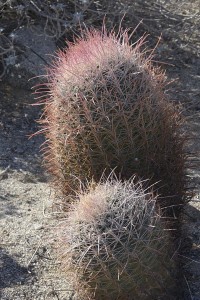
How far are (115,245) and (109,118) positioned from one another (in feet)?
2.46

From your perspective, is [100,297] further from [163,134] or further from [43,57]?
[43,57]

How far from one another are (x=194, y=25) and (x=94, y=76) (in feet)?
11.9

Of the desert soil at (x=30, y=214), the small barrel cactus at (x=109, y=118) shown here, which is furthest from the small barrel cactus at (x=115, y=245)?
the desert soil at (x=30, y=214)

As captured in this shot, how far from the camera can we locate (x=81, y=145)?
3867 mm

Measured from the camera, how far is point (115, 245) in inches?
131

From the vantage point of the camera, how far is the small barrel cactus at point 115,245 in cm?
333

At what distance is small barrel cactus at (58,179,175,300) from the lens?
131 inches

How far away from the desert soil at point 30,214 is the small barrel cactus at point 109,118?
0.47 m

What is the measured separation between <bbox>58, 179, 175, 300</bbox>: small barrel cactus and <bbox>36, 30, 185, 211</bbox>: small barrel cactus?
330 millimetres

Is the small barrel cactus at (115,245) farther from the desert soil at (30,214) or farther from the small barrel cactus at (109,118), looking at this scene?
the desert soil at (30,214)

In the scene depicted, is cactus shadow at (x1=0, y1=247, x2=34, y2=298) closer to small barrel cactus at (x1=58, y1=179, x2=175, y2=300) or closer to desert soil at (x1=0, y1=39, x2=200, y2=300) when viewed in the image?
desert soil at (x1=0, y1=39, x2=200, y2=300)

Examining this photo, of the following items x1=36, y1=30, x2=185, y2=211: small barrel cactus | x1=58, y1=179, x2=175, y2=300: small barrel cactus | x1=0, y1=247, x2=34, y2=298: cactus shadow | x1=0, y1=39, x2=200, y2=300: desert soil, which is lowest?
x1=0, y1=247, x2=34, y2=298: cactus shadow

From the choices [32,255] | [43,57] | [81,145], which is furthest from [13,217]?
[43,57]

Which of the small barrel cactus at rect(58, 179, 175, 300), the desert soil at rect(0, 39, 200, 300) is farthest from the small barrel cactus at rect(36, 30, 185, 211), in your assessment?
the desert soil at rect(0, 39, 200, 300)
